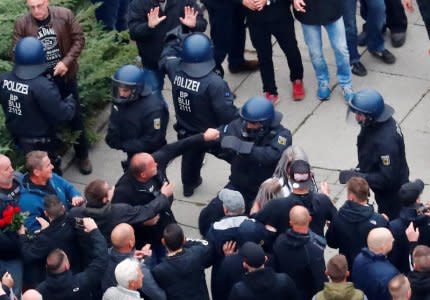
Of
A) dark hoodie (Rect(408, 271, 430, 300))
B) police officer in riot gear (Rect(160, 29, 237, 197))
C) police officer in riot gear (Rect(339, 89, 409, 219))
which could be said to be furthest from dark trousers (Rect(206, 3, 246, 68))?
dark hoodie (Rect(408, 271, 430, 300))

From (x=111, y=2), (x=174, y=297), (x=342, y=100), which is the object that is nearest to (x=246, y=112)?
(x=174, y=297)

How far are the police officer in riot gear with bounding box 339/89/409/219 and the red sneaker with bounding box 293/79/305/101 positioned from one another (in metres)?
2.75

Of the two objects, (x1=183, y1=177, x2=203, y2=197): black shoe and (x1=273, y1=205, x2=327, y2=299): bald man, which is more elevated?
(x1=273, y1=205, x2=327, y2=299): bald man

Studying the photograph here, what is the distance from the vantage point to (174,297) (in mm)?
9117

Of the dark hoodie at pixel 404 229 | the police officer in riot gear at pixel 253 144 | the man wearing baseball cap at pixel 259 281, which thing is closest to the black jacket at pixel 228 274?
the man wearing baseball cap at pixel 259 281

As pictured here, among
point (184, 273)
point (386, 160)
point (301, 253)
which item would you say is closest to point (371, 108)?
point (386, 160)

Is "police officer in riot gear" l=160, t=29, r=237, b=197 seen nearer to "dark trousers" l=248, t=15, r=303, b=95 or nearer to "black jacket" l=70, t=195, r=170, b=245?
"black jacket" l=70, t=195, r=170, b=245

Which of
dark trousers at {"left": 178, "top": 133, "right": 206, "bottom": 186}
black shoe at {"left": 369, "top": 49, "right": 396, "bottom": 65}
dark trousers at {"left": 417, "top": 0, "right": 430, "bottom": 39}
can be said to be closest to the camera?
dark trousers at {"left": 178, "top": 133, "right": 206, "bottom": 186}

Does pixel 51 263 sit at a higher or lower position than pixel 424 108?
higher

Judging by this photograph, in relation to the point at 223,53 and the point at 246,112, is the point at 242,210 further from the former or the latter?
the point at 223,53

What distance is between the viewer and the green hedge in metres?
12.6

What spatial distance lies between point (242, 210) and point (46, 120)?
8.84ft

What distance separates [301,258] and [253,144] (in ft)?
5.04

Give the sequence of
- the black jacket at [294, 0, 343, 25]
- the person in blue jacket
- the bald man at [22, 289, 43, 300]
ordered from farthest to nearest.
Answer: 1. the black jacket at [294, 0, 343, 25]
2. the person in blue jacket
3. the bald man at [22, 289, 43, 300]
